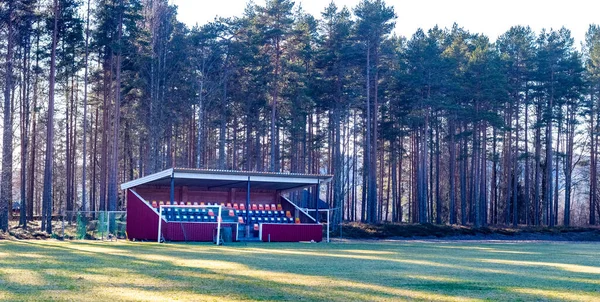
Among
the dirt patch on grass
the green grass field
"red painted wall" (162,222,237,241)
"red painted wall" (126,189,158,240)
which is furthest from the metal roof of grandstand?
the green grass field

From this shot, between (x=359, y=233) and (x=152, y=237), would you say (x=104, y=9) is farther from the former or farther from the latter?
(x=359, y=233)

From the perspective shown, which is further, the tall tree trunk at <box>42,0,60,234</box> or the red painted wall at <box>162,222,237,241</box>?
the tall tree trunk at <box>42,0,60,234</box>

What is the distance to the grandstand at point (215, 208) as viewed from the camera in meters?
30.2

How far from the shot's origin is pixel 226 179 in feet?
104

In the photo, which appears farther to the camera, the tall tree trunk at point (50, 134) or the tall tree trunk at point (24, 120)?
the tall tree trunk at point (24, 120)

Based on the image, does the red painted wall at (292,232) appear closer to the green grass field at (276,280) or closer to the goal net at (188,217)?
the goal net at (188,217)

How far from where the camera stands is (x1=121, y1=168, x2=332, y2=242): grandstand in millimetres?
30219

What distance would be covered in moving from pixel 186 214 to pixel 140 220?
2.10m

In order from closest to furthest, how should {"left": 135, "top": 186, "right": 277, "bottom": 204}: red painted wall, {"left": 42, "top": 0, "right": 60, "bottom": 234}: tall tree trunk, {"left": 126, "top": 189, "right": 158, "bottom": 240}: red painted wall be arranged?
1. {"left": 126, "top": 189, "right": 158, "bottom": 240}: red painted wall
2. {"left": 42, "top": 0, "right": 60, "bottom": 234}: tall tree trunk
3. {"left": 135, "top": 186, "right": 277, "bottom": 204}: red painted wall

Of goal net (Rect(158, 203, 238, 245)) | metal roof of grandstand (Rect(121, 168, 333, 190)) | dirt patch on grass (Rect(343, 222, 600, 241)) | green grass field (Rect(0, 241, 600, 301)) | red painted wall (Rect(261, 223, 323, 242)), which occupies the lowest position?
dirt patch on grass (Rect(343, 222, 600, 241))

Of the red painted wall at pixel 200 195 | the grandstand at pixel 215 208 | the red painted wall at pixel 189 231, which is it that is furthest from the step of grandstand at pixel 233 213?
the red painted wall at pixel 200 195

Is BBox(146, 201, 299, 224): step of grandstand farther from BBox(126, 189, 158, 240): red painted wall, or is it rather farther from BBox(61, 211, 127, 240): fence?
BBox(61, 211, 127, 240): fence

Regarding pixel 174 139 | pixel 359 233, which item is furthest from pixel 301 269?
pixel 174 139

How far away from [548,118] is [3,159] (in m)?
37.4
